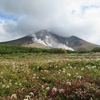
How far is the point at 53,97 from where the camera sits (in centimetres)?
777

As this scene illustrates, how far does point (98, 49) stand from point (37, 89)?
81.8 metres

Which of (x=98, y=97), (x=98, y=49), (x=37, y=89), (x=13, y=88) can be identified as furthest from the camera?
(x=98, y=49)

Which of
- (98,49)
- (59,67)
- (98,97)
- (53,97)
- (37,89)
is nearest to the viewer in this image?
(98,97)

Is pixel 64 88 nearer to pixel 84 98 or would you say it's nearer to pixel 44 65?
pixel 84 98

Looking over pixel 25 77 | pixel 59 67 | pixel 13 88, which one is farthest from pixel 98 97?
pixel 59 67

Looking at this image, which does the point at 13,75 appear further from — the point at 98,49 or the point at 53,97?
the point at 98,49

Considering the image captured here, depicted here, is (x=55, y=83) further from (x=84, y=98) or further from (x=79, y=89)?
(x=84, y=98)

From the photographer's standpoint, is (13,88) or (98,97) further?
(13,88)

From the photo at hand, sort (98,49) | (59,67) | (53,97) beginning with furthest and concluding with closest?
(98,49), (59,67), (53,97)

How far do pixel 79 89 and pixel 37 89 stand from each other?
6.01 feet

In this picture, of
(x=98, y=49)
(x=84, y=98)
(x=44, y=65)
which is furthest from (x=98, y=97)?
(x=98, y=49)

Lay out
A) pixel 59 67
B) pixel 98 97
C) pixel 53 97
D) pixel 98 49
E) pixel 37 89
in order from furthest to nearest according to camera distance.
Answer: pixel 98 49
pixel 59 67
pixel 37 89
pixel 53 97
pixel 98 97

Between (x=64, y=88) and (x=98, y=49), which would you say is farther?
(x=98, y=49)

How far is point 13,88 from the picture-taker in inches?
377
